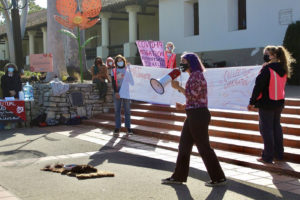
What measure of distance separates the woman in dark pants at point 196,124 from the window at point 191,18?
578 inches

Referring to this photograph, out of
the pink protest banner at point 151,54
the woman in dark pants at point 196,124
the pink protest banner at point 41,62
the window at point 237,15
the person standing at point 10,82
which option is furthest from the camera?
the window at point 237,15

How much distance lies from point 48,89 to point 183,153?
26.1ft

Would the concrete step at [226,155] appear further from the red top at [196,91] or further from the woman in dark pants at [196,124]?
the red top at [196,91]

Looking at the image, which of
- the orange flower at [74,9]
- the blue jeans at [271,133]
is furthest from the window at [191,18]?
the blue jeans at [271,133]

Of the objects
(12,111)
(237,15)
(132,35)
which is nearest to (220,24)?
(237,15)

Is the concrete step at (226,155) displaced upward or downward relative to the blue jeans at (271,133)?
downward

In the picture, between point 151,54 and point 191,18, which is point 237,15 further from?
point 151,54

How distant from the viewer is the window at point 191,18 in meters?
19.9

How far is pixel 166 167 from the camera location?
6883 millimetres

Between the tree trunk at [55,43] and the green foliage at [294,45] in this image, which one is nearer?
the green foliage at [294,45]

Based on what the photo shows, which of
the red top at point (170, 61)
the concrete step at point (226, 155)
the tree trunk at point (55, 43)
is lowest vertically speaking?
the concrete step at point (226, 155)

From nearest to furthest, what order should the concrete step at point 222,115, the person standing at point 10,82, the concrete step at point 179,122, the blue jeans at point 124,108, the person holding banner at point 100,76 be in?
the concrete step at point 179,122, the concrete step at point 222,115, the blue jeans at point 124,108, the person standing at point 10,82, the person holding banner at point 100,76

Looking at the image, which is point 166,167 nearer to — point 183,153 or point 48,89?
point 183,153

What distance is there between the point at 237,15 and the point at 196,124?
1315 centimetres
